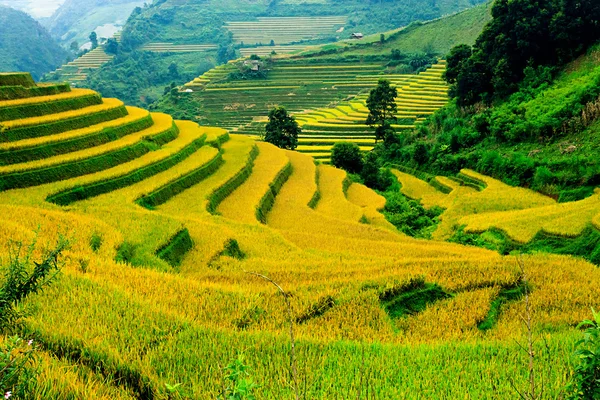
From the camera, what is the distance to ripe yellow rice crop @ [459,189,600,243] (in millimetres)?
12148

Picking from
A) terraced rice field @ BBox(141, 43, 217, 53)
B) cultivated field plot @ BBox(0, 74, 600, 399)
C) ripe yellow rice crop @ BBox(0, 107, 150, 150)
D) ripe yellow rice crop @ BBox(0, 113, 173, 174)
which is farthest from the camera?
terraced rice field @ BBox(141, 43, 217, 53)

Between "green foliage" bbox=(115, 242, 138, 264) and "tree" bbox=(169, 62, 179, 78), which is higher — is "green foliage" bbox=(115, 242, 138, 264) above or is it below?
above

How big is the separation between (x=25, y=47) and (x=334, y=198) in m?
114

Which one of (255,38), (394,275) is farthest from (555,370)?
(255,38)

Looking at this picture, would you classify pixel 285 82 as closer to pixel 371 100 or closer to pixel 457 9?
pixel 371 100

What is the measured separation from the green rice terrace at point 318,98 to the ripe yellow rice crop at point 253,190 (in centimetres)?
974

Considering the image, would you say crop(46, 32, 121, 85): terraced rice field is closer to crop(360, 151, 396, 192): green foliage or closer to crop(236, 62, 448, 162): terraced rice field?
crop(236, 62, 448, 162): terraced rice field

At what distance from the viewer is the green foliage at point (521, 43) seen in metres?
22.0

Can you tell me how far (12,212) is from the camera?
10.1 metres

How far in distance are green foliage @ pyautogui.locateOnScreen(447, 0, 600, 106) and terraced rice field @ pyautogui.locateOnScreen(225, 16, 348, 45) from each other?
238 ft

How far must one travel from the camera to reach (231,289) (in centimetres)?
663

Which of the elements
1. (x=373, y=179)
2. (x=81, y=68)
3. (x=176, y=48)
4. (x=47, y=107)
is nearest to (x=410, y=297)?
(x=47, y=107)

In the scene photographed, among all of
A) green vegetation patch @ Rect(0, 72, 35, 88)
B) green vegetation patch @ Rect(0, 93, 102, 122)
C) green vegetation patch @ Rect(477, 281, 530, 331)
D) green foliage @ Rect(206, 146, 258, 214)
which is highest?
green vegetation patch @ Rect(0, 72, 35, 88)

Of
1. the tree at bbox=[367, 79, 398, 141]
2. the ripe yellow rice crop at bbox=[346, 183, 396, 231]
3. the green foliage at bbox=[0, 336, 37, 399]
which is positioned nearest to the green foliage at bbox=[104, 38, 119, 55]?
the tree at bbox=[367, 79, 398, 141]
